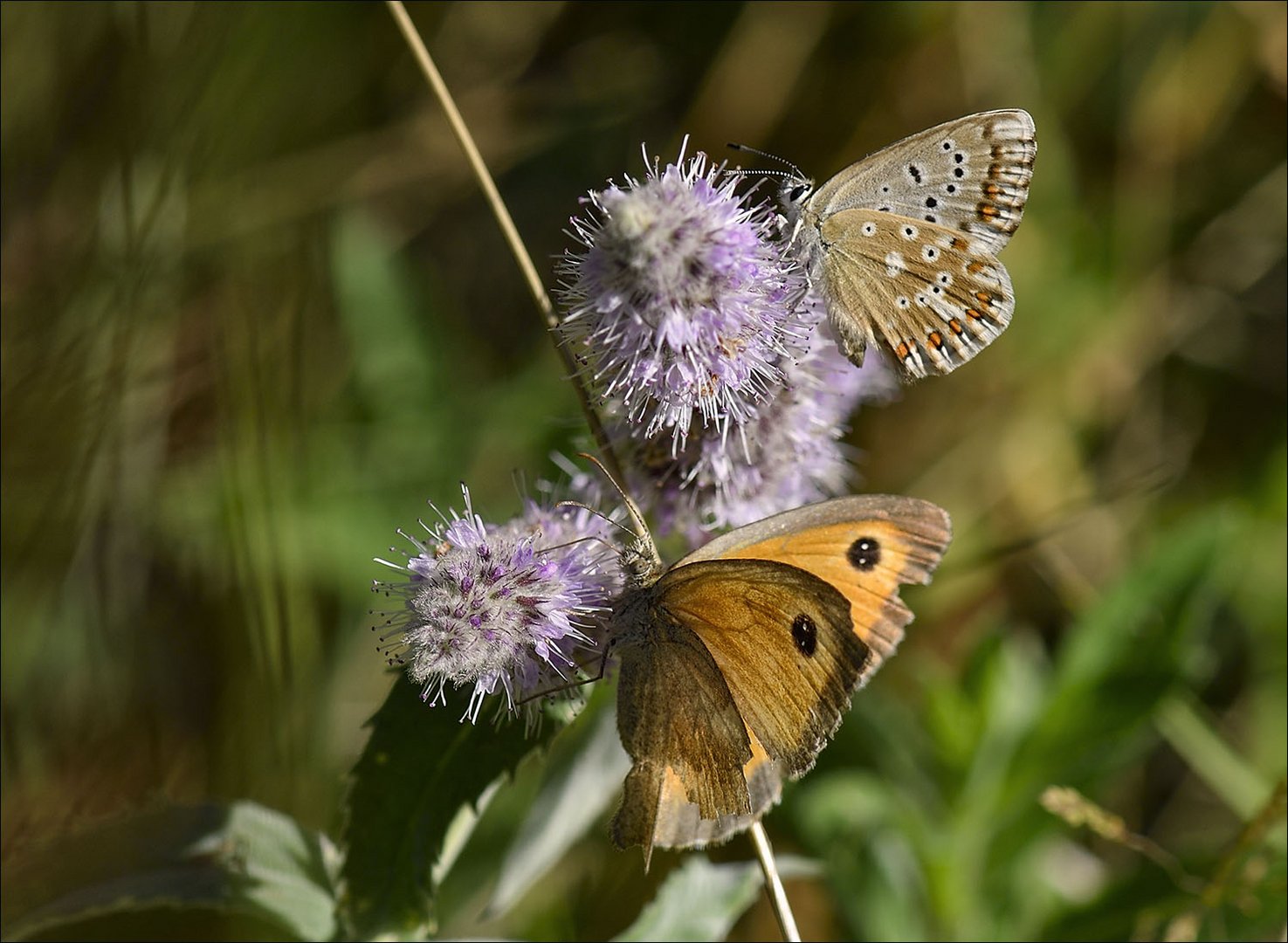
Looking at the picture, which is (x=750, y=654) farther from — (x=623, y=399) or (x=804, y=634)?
(x=623, y=399)

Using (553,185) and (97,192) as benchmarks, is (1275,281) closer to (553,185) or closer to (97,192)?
(553,185)

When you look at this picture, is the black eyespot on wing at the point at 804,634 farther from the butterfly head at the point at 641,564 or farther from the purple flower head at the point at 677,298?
the purple flower head at the point at 677,298

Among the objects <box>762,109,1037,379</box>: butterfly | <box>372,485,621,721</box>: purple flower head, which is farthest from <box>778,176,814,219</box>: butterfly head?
<box>372,485,621,721</box>: purple flower head

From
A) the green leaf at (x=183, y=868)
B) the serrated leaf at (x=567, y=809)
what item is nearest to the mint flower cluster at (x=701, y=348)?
the serrated leaf at (x=567, y=809)

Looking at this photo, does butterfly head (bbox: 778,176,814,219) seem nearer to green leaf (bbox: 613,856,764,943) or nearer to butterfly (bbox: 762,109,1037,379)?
butterfly (bbox: 762,109,1037,379)

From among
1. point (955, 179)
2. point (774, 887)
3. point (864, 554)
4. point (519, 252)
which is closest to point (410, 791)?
point (774, 887)
